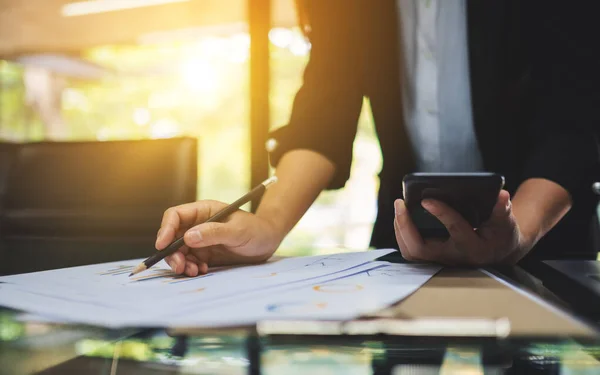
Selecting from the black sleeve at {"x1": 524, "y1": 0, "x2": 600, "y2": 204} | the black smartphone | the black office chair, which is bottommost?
the black office chair

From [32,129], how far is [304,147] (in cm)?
434

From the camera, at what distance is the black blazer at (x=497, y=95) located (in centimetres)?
77

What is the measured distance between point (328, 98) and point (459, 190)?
1.82 ft

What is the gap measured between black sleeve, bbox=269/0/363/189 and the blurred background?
120 cm

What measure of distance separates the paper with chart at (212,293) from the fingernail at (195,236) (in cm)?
4

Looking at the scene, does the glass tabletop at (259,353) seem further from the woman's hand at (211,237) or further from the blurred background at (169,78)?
the blurred background at (169,78)

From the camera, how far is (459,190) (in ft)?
1.47

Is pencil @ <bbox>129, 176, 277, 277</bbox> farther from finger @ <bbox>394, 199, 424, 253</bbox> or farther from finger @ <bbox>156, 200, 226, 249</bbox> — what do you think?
finger @ <bbox>394, 199, 424, 253</bbox>

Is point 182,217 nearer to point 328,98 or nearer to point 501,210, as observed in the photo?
point 501,210

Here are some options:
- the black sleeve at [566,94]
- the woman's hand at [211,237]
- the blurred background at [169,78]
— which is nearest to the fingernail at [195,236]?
the woman's hand at [211,237]

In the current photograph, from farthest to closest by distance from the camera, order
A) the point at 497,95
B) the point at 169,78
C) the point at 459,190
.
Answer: the point at 169,78
the point at 497,95
the point at 459,190

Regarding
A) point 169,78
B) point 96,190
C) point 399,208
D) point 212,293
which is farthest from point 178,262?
point 169,78

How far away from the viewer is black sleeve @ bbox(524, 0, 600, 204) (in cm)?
73

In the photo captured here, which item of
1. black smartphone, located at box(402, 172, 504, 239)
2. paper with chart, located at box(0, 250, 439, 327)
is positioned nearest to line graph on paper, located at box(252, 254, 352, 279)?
paper with chart, located at box(0, 250, 439, 327)
